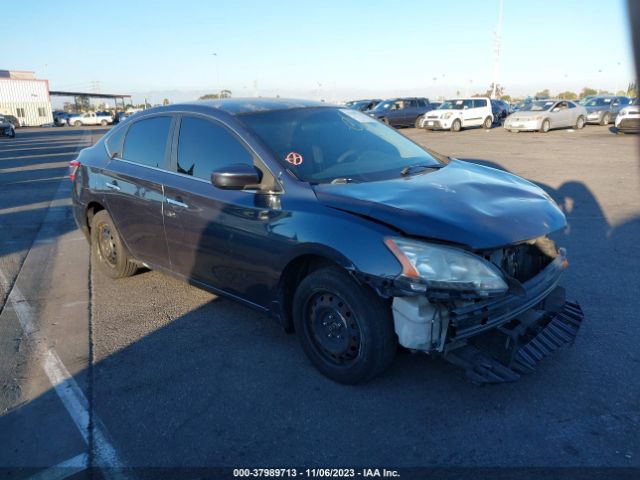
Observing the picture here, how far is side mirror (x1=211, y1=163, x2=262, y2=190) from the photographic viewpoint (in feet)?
11.4

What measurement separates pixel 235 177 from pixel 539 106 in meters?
26.8

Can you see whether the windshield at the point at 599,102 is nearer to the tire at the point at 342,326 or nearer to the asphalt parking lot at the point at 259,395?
the asphalt parking lot at the point at 259,395

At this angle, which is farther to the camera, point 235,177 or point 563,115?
point 563,115

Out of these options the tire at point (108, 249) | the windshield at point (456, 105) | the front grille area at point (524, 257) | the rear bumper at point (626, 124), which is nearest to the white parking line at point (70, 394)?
the tire at point (108, 249)

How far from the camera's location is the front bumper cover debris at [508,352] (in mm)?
2930

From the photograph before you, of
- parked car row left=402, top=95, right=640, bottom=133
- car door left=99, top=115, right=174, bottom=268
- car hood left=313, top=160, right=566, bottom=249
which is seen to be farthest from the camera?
parked car row left=402, top=95, right=640, bottom=133

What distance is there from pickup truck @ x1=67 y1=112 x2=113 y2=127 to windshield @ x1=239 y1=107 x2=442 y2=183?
61046 millimetres

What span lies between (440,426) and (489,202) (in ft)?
4.52

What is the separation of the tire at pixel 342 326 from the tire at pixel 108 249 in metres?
2.52

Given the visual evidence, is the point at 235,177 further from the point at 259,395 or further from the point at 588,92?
the point at 588,92

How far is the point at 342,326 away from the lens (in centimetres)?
325

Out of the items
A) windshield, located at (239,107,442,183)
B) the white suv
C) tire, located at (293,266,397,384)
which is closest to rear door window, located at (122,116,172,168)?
windshield, located at (239,107,442,183)

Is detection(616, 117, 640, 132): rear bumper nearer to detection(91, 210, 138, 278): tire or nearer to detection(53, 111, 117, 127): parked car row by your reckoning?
detection(91, 210, 138, 278): tire

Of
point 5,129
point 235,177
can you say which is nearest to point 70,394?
point 235,177
